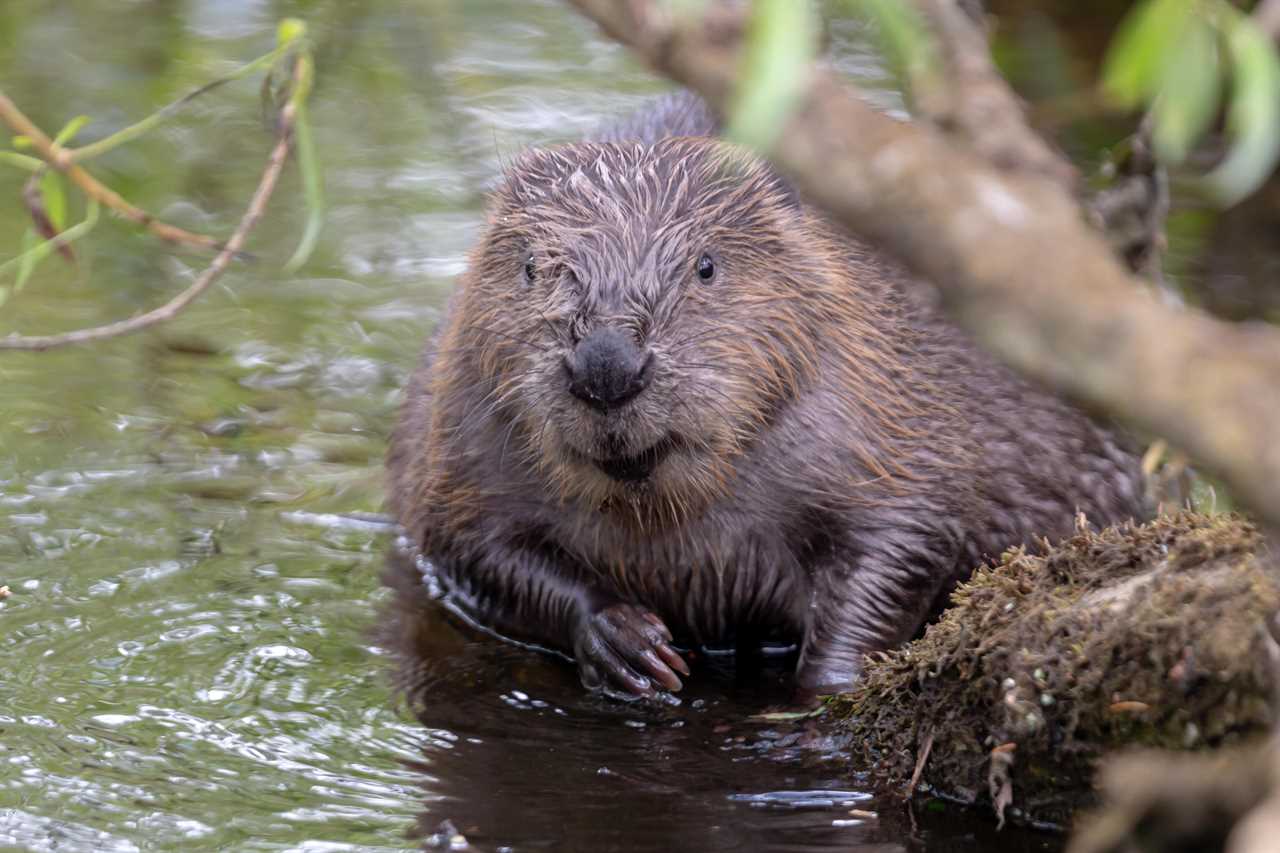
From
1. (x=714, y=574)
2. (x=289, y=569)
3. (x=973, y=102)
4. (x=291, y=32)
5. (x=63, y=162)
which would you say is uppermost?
(x=973, y=102)

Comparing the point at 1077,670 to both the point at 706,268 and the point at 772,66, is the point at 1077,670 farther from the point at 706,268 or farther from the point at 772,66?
the point at 772,66

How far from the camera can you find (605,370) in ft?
10.1

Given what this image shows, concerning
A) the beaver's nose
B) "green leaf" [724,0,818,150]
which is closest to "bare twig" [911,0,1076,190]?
"green leaf" [724,0,818,150]

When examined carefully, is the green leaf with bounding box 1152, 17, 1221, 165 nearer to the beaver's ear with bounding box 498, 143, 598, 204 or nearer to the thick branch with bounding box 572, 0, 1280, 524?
the thick branch with bounding box 572, 0, 1280, 524

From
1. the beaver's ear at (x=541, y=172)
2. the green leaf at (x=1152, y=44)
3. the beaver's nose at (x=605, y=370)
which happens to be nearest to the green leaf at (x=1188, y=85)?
the green leaf at (x=1152, y=44)

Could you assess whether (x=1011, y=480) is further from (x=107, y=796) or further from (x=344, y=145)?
(x=344, y=145)

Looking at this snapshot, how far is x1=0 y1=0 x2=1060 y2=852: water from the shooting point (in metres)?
2.97

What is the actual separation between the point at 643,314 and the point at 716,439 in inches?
11.0

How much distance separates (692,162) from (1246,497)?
2.30 metres

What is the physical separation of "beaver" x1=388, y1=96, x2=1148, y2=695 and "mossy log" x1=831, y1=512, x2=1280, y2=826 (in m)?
0.50

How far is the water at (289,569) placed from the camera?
2973 mm

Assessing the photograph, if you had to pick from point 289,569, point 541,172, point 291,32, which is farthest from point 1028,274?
point 289,569

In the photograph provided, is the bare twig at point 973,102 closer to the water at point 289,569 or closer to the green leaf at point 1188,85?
the green leaf at point 1188,85

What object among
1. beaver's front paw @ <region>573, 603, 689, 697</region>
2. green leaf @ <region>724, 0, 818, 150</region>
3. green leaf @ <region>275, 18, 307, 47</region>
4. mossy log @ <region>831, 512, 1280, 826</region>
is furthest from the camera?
beaver's front paw @ <region>573, 603, 689, 697</region>
